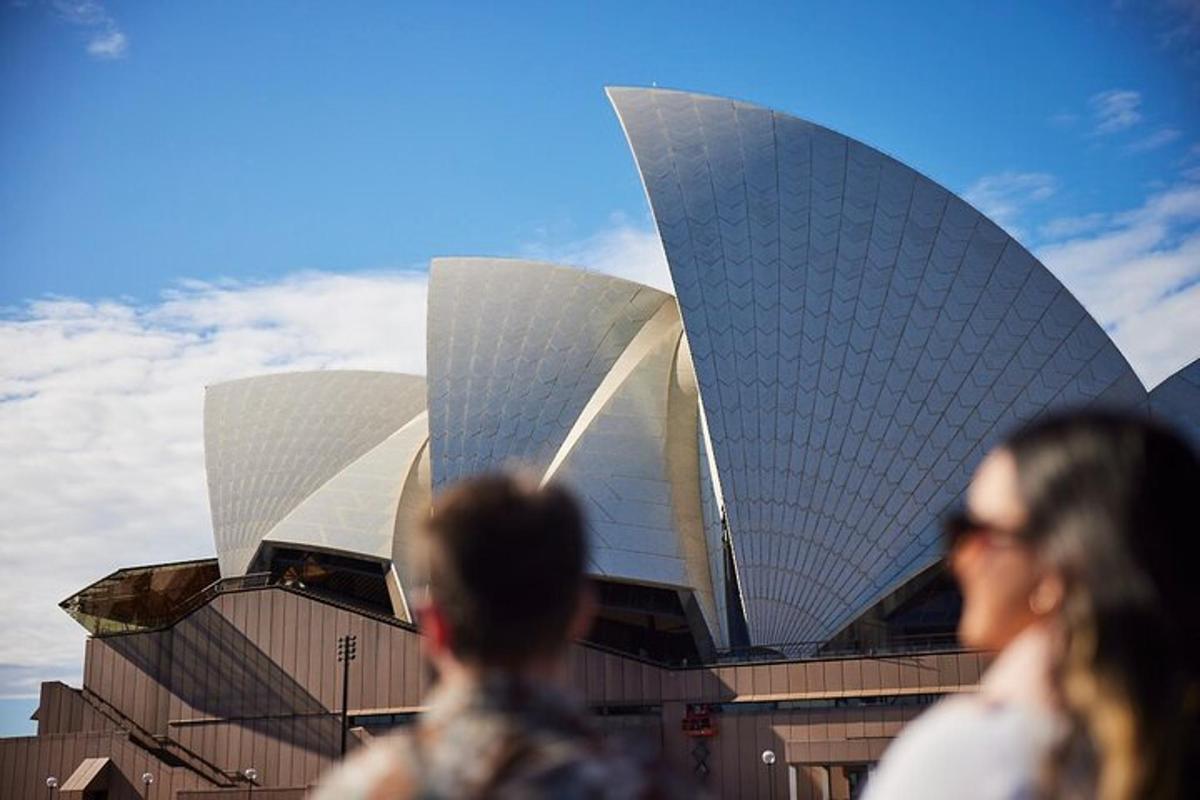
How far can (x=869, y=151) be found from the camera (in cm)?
3669

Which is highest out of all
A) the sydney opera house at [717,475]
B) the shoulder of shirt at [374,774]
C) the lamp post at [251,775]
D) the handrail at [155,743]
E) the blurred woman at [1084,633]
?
the sydney opera house at [717,475]

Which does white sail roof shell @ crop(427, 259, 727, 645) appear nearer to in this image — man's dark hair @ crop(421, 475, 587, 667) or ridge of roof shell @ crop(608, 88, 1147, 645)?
ridge of roof shell @ crop(608, 88, 1147, 645)

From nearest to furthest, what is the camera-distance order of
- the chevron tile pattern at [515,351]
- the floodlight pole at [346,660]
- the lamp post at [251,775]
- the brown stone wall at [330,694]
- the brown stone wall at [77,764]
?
the brown stone wall at [330,694] → the floodlight pole at [346,660] → the lamp post at [251,775] → the brown stone wall at [77,764] → the chevron tile pattern at [515,351]

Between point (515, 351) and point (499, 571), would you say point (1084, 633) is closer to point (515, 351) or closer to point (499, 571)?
point (499, 571)

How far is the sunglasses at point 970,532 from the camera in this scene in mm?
1896

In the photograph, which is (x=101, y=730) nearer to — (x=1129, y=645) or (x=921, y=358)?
(x=921, y=358)

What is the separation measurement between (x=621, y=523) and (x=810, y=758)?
773cm

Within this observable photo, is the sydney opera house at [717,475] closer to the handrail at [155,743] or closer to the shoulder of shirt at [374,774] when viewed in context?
the handrail at [155,743]

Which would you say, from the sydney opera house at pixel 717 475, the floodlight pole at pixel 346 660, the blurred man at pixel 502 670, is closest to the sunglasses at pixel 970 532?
the blurred man at pixel 502 670

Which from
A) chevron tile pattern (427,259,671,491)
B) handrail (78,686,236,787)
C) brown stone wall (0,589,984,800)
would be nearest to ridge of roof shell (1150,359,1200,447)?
brown stone wall (0,589,984,800)

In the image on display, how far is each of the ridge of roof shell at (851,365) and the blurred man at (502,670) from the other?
105 ft

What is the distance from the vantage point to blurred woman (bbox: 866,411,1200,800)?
175 cm

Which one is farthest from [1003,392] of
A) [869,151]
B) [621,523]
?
[621,523]

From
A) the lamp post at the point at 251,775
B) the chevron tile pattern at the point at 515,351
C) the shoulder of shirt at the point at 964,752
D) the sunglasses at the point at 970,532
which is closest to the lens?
the shoulder of shirt at the point at 964,752
